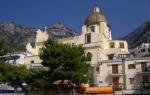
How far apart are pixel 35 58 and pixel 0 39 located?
1024 inches

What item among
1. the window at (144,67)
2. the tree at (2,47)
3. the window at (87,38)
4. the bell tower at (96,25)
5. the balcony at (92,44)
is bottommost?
the window at (144,67)

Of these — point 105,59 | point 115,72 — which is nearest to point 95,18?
point 105,59

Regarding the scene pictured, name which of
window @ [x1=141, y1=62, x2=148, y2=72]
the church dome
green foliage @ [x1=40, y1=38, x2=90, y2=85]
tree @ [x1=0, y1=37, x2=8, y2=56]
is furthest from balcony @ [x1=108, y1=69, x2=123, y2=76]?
the church dome

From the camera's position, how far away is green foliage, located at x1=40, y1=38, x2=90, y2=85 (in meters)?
49.0

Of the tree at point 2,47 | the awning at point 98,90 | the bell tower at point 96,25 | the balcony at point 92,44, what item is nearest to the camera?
the tree at point 2,47

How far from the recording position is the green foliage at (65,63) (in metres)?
49.0

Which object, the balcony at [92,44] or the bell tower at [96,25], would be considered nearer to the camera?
the balcony at [92,44]

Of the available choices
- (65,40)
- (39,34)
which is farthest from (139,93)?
(39,34)

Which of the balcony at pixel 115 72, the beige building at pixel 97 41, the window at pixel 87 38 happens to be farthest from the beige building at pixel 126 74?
the window at pixel 87 38

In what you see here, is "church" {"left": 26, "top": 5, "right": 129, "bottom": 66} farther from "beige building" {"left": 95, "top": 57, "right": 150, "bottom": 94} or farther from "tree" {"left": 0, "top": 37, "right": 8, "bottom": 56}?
"tree" {"left": 0, "top": 37, "right": 8, "bottom": 56}

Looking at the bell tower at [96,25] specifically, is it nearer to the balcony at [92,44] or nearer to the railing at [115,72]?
the balcony at [92,44]

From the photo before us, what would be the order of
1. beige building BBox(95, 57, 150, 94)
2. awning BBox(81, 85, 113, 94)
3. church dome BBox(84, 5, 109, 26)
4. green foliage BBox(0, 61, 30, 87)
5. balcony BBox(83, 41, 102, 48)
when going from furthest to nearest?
church dome BBox(84, 5, 109, 26) < balcony BBox(83, 41, 102, 48) < beige building BBox(95, 57, 150, 94) < awning BBox(81, 85, 113, 94) < green foliage BBox(0, 61, 30, 87)

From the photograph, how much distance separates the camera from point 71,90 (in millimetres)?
50125

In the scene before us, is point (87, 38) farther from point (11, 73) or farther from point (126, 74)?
point (11, 73)
